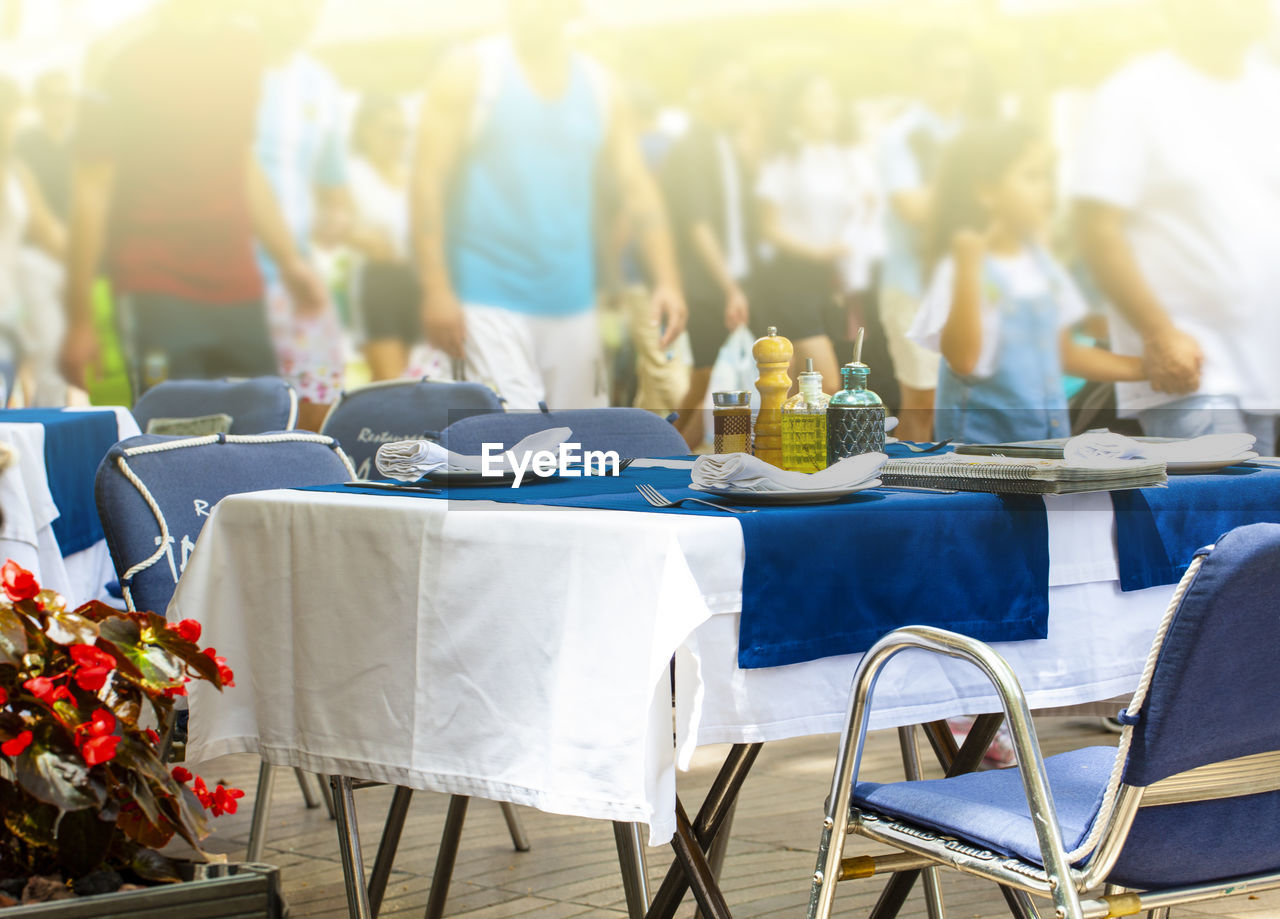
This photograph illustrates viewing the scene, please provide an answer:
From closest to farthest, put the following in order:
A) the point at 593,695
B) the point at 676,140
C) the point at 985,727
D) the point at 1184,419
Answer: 1. the point at 593,695
2. the point at 985,727
3. the point at 1184,419
4. the point at 676,140

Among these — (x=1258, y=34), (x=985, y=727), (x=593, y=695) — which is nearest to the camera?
(x=593, y=695)

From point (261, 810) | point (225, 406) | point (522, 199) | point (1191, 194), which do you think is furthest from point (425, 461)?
point (1191, 194)

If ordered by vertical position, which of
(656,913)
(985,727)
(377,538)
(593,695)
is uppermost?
(377,538)

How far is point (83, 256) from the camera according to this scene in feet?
27.1

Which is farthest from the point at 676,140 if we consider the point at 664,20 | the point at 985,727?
the point at 985,727

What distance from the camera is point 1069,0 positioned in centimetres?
739

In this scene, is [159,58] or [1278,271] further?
[159,58]

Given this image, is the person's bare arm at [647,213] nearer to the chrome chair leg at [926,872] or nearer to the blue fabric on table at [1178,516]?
the chrome chair leg at [926,872]

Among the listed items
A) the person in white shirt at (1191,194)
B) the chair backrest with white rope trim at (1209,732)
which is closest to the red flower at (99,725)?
the chair backrest with white rope trim at (1209,732)

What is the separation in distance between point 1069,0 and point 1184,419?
7.82ft

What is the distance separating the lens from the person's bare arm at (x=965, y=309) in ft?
23.5

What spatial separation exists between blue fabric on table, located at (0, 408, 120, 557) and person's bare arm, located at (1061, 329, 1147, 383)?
4.66 m

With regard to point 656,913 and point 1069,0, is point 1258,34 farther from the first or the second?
point 656,913

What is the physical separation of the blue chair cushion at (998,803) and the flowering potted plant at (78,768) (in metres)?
0.63
